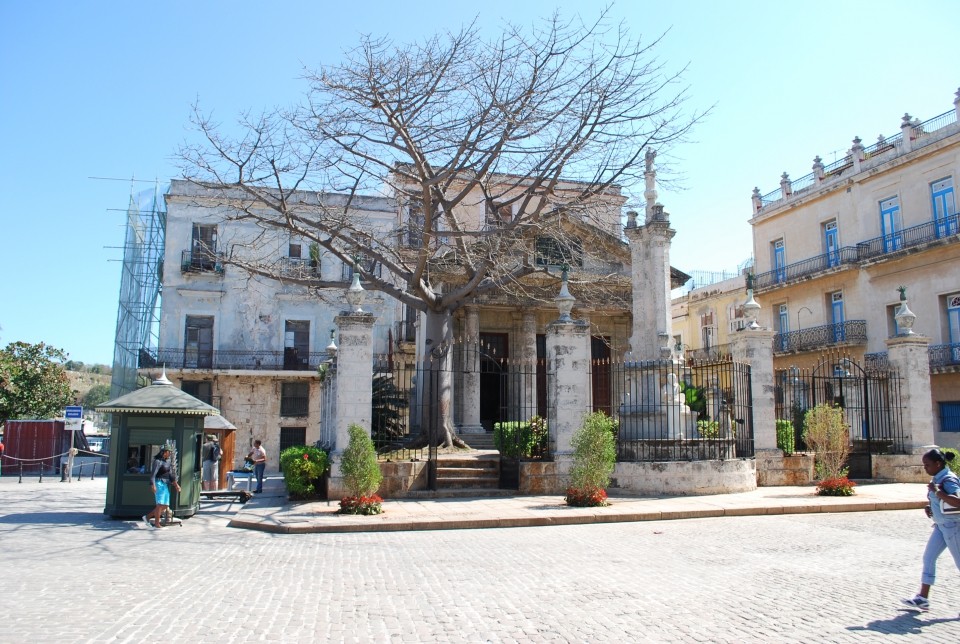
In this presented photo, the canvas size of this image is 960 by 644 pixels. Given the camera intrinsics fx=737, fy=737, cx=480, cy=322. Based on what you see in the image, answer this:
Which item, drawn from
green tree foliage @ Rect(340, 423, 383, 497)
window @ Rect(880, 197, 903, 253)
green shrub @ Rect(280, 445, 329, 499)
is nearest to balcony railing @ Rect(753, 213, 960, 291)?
window @ Rect(880, 197, 903, 253)

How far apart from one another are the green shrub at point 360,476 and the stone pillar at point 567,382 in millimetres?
3916

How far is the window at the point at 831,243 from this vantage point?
31.3 metres

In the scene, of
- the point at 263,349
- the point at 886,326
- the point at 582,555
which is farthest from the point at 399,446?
the point at 886,326

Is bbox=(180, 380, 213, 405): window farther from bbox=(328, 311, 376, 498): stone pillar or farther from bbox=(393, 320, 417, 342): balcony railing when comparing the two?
bbox=(328, 311, 376, 498): stone pillar

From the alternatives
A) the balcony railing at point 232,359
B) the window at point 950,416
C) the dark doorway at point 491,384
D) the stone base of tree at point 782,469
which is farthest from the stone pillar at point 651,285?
the balcony railing at point 232,359

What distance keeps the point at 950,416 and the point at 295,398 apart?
83.6 feet

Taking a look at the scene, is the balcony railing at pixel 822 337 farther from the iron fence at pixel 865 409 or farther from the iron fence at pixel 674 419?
the iron fence at pixel 674 419

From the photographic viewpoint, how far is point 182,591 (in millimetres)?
6582

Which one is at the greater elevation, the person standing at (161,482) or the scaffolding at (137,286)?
the scaffolding at (137,286)

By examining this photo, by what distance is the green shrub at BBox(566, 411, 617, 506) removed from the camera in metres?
12.4

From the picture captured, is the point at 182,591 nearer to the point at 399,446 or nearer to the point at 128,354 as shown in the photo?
the point at 399,446

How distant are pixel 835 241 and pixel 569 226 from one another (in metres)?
15.0

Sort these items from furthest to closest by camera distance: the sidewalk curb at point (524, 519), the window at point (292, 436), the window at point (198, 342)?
Result: the window at point (292, 436)
the window at point (198, 342)
the sidewalk curb at point (524, 519)

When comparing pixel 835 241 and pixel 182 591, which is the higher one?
pixel 835 241
